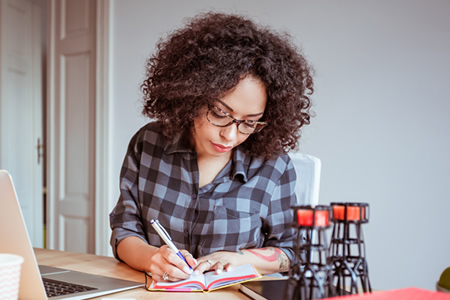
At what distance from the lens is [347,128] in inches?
94.7

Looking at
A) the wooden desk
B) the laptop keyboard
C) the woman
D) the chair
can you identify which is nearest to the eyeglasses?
the woman

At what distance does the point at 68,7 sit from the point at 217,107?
102 inches

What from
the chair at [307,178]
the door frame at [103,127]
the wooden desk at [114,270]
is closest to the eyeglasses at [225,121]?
the chair at [307,178]

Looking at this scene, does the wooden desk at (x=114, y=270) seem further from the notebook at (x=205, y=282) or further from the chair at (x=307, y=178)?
the chair at (x=307, y=178)

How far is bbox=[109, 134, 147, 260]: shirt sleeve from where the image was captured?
1.36 m

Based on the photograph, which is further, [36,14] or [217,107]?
[36,14]

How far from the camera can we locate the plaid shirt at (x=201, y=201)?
1.35m

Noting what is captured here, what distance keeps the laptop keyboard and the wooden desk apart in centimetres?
6

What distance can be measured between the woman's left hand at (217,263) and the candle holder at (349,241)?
45cm

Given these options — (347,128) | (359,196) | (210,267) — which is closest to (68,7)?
(347,128)

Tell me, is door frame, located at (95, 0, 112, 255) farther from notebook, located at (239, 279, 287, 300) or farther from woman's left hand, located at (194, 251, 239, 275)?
notebook, located at (239, 279, 287, 300)

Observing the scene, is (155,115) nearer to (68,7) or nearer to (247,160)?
(247,160)

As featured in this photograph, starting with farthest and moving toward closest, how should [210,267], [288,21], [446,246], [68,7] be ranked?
[68,7] → [288,21] → [446,246] → [210,267]

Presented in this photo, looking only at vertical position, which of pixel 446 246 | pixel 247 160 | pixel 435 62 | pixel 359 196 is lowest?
pixel 446 246
